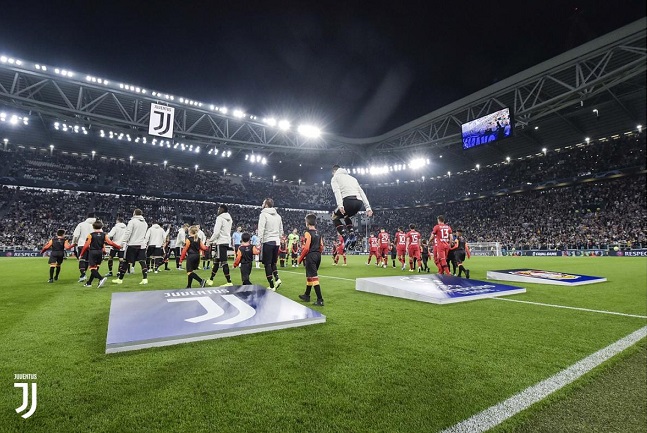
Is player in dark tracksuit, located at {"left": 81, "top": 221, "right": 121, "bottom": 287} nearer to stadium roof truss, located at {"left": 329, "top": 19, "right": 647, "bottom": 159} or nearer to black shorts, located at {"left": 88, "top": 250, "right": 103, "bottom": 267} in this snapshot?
black shorts, located at {"left": 88, "top": 250, "right": 103, "bottom": 267}

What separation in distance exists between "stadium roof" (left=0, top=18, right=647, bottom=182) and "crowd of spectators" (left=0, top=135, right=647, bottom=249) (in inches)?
86.2

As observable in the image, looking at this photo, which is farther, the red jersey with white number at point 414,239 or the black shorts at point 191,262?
the red jersey with white number at point 414,239

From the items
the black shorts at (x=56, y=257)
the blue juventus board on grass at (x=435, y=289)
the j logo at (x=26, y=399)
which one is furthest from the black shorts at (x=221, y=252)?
the j logo at (x=26, y=399)

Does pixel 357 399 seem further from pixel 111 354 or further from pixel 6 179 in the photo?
pixel 6 179

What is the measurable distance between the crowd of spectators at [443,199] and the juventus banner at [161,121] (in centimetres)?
2105

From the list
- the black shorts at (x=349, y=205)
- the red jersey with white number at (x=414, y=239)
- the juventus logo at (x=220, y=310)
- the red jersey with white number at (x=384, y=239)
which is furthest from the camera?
the red jersey with white number at (x=384, y=239)

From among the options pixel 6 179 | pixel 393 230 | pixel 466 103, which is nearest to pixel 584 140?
pixel 466 103

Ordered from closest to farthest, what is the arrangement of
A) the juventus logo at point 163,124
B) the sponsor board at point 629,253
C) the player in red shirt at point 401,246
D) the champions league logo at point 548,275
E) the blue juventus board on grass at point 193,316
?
the blue juventus board on grass at point 193,316 → the champions league logo at point 548,275 → the player in red shirt at point 401,246 → the juventus logo at point 163,124 → the sponsor board at point 629,253

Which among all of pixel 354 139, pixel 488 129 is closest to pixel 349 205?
pixel 488 129

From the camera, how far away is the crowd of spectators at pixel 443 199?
29891 millimetres

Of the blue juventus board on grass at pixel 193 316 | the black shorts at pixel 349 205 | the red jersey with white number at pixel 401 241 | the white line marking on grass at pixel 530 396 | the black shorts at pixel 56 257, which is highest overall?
the black shorts at pixel 349 205

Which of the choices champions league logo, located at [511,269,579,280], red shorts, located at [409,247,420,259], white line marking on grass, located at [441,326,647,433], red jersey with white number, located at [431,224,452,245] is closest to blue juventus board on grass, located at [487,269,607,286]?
champions league logo, located at [511,269,579,280]

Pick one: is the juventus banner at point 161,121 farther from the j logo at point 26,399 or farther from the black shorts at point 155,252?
the j logo at point 26,399

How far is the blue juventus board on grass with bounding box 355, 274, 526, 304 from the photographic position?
5.86 meters
